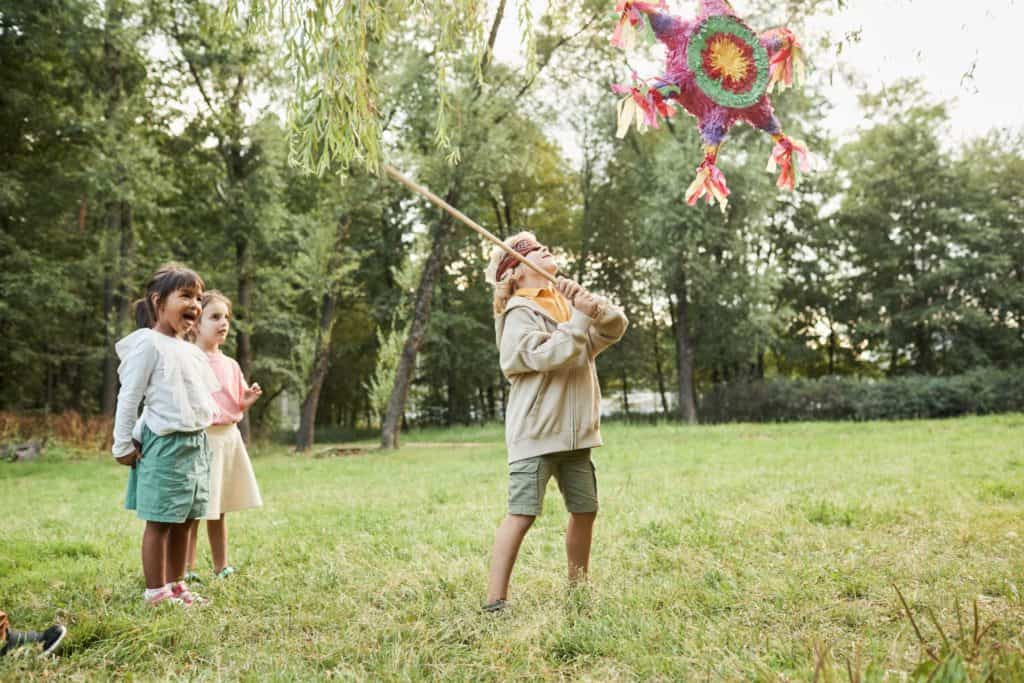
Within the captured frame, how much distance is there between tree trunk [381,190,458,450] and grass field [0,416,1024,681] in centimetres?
830

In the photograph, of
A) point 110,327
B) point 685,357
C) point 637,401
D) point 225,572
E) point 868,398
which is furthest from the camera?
point 637,401

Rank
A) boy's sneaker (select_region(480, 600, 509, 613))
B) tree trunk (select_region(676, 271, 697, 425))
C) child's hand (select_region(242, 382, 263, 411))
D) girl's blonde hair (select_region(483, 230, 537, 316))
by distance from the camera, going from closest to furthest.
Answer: boy's sneaker (select_region(480, 600, 509, 613)) → girl's blonde hair (select_region(483, 230, 537, 316)) → child's hand (select_region(242, 382, 263, 411)) → tree trunk (select_region(676, 271, 697, 425))

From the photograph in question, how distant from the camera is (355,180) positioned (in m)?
16.3

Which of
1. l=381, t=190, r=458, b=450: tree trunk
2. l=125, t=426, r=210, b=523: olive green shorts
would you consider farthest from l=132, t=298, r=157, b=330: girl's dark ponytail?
l=381, t=190, r=458, b=450: tree trunk

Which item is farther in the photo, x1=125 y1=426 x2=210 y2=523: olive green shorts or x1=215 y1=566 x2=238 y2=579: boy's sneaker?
x1=215 y1=566 x2=238 y2=579: boy's sneaker

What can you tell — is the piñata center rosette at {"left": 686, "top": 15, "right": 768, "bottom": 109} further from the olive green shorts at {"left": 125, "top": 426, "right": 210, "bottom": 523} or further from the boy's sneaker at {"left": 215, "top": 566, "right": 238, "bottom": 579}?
the boy's sneaker at {"left": 215, "top": 566, "right": 238, "bottom": 579}

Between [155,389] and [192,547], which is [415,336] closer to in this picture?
[192,547]

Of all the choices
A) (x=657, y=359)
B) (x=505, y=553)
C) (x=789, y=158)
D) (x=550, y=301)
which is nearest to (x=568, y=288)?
(x=550, y=301)

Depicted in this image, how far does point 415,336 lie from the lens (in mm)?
14883

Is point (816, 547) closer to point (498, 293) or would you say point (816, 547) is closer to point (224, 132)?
point (498, 293)

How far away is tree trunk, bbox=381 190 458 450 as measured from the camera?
14859 mm

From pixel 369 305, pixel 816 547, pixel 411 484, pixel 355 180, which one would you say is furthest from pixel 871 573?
pixel 369 305

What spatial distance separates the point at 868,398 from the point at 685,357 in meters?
4.73

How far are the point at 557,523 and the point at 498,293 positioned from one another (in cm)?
225
